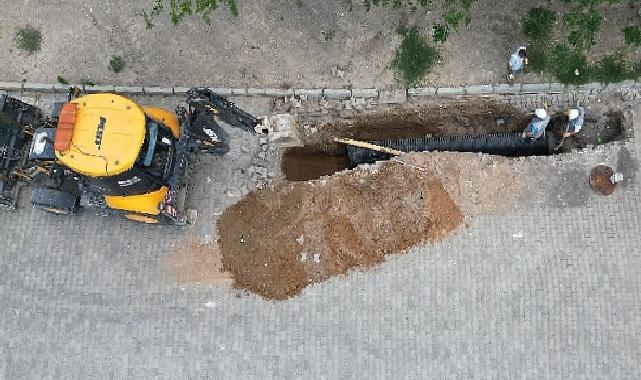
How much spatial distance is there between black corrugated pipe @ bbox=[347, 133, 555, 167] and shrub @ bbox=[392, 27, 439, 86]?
4.56 feet

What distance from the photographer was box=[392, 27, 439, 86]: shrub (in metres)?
13.1

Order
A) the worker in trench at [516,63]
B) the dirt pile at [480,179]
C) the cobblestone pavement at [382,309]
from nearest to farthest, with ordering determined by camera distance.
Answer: the cobblestone pavement at [382,309]
the dirt pile at [480,179]
the worker in trench at [516,63]

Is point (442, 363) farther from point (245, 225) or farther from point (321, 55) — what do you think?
point (321, 55)

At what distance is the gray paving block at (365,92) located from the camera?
1306 centimetres

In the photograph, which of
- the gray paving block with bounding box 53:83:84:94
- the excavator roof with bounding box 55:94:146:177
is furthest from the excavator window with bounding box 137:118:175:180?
the gray paving block with bounding box 53:83:84:94

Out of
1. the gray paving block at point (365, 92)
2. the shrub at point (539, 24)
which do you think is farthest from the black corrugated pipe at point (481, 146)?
the shrub at point (539, 24)

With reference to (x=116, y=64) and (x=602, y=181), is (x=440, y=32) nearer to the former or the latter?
(x=602, y=181)

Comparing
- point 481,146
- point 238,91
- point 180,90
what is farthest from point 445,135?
point 180,90

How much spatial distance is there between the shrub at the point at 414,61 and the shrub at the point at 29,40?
768cm

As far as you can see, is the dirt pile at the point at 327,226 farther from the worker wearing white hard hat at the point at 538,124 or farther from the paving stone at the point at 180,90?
the paving stone at the point at 180,90

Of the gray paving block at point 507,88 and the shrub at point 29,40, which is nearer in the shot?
the gray paving block at point 507,88

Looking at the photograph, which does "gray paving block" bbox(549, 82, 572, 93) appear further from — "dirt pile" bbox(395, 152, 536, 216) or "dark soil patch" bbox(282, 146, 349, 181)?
"dark soil patch" bbox(282, 146, 349, 181)

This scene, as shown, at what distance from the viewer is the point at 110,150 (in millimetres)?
10422

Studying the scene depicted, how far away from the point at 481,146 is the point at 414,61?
2357 mm
